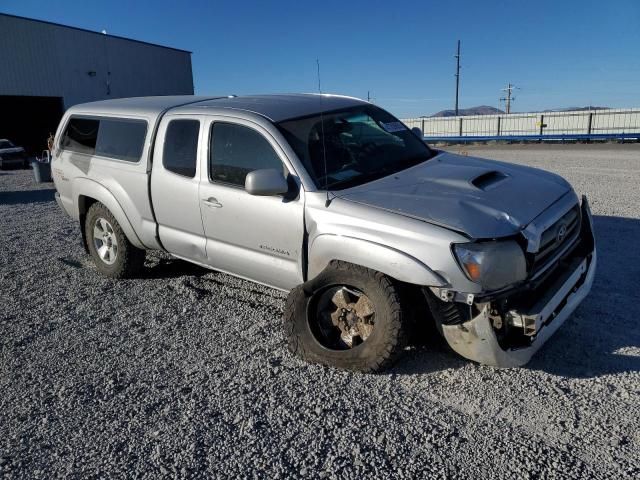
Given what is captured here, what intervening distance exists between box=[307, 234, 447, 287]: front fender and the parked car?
23.2m

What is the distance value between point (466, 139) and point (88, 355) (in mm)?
29001

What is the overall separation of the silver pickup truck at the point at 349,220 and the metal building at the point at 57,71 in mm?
33136

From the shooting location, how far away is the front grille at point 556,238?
3.27 metres

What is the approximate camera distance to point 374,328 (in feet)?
11.0

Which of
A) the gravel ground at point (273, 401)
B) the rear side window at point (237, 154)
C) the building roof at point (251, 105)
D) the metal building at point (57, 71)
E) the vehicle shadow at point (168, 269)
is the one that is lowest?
the vehicle shadow at point (168, 269)

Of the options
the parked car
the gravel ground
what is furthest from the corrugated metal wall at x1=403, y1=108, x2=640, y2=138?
the gravel ground

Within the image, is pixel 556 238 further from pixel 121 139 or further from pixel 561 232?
pixel 121 139

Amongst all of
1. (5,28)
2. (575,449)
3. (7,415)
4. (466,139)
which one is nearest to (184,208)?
(7,415)

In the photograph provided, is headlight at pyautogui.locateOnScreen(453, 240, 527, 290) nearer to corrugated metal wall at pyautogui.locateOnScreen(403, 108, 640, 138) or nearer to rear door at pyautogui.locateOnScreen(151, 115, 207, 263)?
rear door at pyautogui.locateOnScreen(151, 115, 207, 263)

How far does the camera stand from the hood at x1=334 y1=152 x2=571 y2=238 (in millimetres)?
3115

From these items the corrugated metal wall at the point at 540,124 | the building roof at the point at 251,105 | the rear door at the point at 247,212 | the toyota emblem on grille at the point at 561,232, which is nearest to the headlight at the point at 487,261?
the toyota emblem on grille at the point at 561,232

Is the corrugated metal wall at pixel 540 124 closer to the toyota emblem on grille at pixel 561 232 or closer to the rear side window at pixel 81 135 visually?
the toyota emblem on grille at pixel 561 232

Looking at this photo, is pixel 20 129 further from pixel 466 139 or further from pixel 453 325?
pixel 453 325

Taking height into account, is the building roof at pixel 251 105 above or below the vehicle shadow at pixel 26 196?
above
